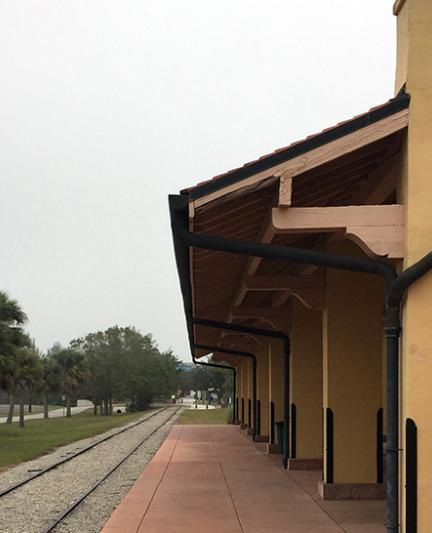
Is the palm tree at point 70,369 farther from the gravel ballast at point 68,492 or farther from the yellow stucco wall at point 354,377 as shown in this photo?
the yellow stucco wall at point 354,377

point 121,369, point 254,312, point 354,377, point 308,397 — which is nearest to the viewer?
point 354,377

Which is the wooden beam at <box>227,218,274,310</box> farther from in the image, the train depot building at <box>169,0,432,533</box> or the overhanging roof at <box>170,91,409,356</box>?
the overhanging roof at <box>170,91,409,356</box>

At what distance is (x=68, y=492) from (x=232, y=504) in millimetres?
4955

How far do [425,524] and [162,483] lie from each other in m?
7.94

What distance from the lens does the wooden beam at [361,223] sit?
7.31 metres

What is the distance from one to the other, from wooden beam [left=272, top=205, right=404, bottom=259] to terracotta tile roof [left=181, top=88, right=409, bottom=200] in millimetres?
443

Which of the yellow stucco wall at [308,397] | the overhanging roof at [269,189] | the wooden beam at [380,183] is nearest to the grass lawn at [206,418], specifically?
the yellow stucco wall at [308,397]

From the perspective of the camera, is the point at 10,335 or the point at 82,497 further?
the point at 10,335

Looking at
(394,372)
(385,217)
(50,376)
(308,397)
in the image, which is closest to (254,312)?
(308,397)

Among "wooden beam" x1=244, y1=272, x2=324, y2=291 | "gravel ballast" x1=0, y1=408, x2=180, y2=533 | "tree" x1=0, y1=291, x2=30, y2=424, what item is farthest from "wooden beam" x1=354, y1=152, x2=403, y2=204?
"tree" x1=0, y1=291, x2=30, y2=424

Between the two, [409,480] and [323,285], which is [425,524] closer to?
[409,480]

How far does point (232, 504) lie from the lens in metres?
11.7

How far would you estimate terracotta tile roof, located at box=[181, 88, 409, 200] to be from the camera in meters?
7.12

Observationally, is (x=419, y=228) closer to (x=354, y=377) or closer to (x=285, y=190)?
(x=285, y=190)
